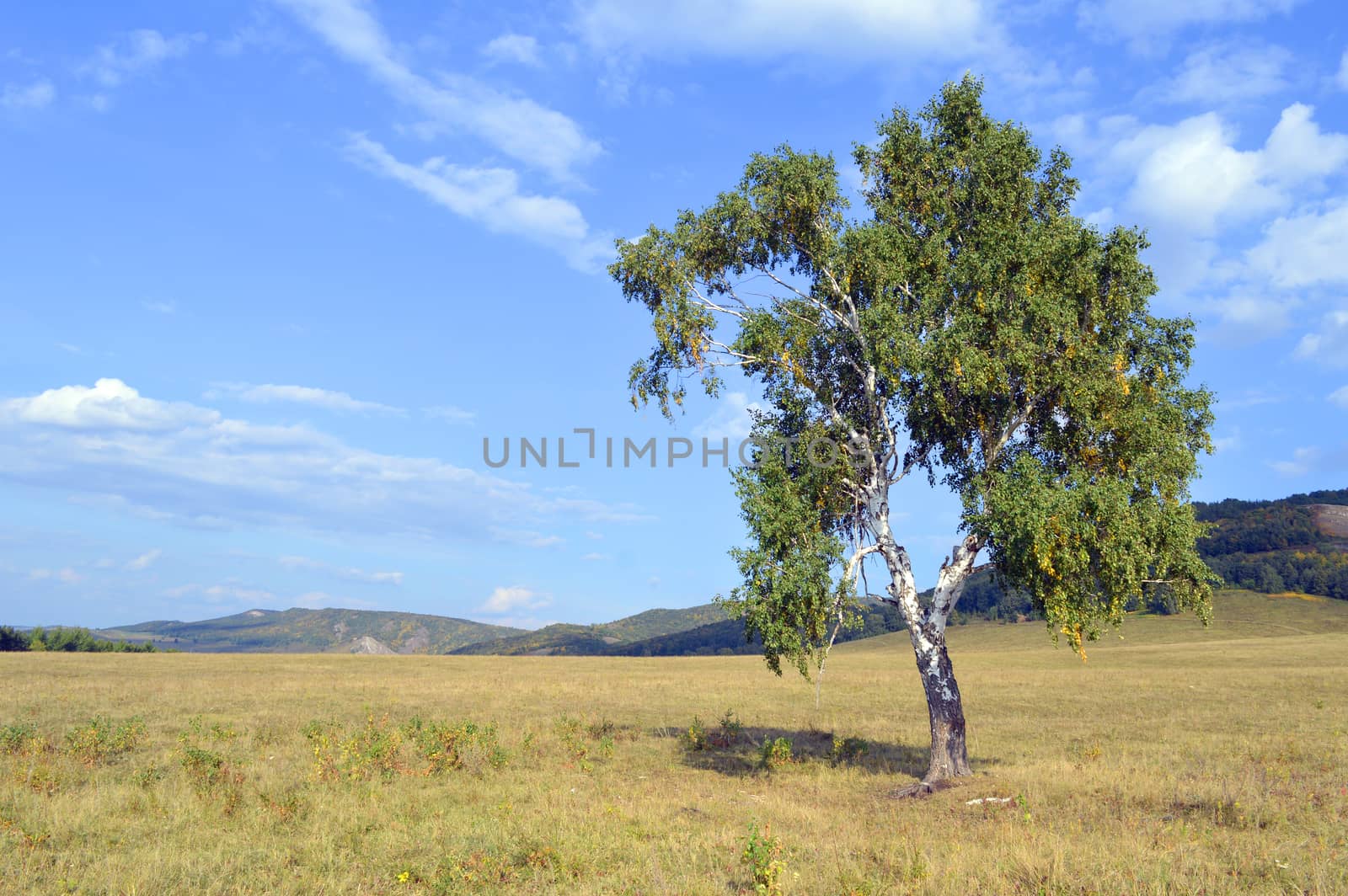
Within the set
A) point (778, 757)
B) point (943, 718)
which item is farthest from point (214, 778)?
point (943, 718)

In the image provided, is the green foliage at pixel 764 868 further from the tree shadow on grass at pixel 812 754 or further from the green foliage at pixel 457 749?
the green foliage at pixel 457 749

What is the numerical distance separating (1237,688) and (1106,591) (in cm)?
3659

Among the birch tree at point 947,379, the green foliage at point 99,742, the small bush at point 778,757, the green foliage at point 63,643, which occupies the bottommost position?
the green foliage at point 63,643

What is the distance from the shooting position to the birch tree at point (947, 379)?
20328 mm

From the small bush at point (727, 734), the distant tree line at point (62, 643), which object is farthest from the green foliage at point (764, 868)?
the distant tree line at point (62, 643)

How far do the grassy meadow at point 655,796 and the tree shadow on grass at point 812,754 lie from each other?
0.20m

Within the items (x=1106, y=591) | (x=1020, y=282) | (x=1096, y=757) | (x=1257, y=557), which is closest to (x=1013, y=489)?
(x=1106, y=591)

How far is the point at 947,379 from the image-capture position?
20828 mm

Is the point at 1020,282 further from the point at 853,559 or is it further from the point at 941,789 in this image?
the point at 941,789

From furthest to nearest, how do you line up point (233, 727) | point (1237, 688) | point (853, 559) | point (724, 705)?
point (1237, 688)
point (724, 705)
point (233, 727)
point (853, 559)

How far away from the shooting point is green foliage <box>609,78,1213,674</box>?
66.6 feet

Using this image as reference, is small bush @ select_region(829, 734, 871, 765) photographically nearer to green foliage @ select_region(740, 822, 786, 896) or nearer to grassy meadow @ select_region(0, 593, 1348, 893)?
grassy meadow @ select_region(0, 593, 1348, 893)

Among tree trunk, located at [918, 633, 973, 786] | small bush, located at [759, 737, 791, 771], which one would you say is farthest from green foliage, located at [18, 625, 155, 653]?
tree trunk, located at [918, 633, 973, 786]

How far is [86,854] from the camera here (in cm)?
1373
